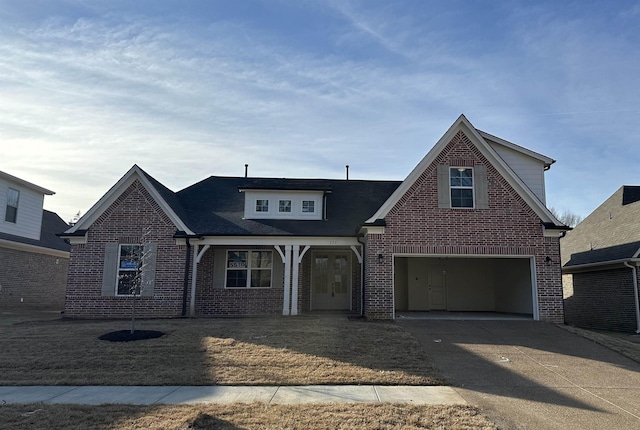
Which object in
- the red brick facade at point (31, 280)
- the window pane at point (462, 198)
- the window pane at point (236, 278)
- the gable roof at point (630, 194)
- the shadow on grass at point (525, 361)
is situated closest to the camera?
the shadow on grass at point (525, 361)

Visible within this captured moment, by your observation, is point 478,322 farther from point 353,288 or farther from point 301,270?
point 301,270

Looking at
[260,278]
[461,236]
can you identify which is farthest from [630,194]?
[260,278]

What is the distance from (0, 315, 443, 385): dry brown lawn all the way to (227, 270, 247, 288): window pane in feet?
12.8

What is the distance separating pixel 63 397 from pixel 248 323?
6.19 metres

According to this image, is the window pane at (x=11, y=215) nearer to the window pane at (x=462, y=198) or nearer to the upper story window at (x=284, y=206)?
the upper story window at (x=284, y=206)

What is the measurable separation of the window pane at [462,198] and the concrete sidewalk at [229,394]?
7782 millimetres

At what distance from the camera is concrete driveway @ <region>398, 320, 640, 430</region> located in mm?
6020

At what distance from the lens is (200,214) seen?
1708 centimetres

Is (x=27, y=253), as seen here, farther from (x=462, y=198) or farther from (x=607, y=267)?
(x=607, y=267)

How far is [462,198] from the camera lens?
14016mm

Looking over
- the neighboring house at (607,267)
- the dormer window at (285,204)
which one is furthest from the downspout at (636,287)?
the dormer window at (285,204)

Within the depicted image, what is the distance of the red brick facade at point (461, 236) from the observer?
1342cm

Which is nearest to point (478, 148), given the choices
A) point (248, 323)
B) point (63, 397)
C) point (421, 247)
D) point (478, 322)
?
point (421, 247)

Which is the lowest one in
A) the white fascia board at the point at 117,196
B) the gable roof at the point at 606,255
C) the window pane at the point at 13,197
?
the gable roof at the point at 606,255
